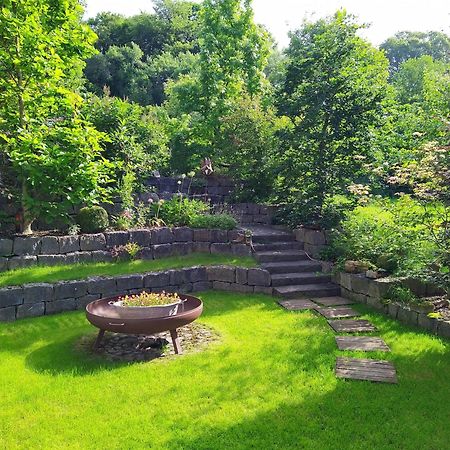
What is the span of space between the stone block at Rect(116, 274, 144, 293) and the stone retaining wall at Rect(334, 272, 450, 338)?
3.82 metres

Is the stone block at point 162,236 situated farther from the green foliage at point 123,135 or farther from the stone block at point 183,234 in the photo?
the green foliage at point 123,135

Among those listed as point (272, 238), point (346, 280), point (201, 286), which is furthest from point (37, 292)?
point (346, 280)

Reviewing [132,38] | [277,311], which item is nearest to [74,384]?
[277,311]

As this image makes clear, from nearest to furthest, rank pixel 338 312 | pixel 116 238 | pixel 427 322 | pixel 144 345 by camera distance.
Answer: pixel 144 345, pixel 427 322, pixel 338 312, pixel 116 238

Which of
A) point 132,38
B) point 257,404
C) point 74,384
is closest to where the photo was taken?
point 257,404

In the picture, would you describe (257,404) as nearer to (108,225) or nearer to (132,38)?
(108,225)

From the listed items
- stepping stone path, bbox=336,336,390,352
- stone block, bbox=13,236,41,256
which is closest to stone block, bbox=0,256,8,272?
stone block, bbox=13,236,41,256

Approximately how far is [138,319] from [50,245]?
144 inches

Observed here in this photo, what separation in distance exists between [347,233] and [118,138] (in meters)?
→ 6.02

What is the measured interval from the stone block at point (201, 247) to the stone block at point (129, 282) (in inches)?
77.5

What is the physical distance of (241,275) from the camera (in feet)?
29.3

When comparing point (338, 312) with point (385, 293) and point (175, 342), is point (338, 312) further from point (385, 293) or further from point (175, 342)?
point (175, 342)

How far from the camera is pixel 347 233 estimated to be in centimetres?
909

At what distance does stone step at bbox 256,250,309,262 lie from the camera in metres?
9.48
